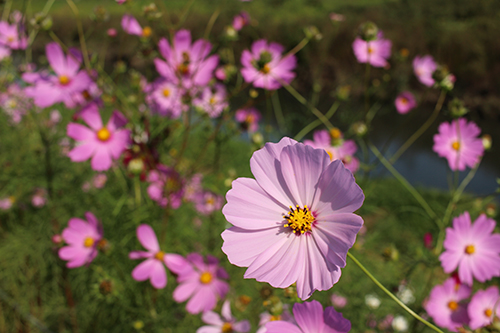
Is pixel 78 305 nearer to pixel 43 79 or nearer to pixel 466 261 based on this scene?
pixel 43 79

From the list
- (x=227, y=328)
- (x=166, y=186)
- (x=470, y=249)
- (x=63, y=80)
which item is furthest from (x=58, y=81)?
(x=470, y=249)

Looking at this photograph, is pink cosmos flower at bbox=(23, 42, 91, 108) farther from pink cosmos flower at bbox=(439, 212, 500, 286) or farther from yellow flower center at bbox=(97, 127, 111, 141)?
pink cosmos flower at bbox=(439, 212, 500, 286)

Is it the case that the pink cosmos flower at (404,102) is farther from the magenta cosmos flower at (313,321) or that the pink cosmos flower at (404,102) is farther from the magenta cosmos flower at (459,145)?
the magenta cosmos flower at (313,321)

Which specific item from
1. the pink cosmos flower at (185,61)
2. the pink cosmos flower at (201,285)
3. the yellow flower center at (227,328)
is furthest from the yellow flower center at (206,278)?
the pink cosmos flower at (185,61)

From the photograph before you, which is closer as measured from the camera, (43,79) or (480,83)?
(43,79)

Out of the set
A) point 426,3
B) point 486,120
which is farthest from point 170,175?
point 426,3
